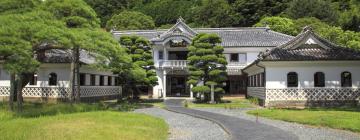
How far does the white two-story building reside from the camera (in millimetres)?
37719

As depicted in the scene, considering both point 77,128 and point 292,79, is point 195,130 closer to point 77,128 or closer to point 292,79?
point 77,128

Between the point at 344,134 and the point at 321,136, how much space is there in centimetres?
95

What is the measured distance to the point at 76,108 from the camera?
61.2 ft

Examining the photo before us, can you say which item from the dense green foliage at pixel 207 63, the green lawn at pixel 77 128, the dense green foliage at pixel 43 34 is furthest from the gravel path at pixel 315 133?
the dense green foliage at pixel 207 63

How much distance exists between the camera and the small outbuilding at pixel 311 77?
23406 millimetres

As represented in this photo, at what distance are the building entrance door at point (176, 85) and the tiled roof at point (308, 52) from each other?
53.4ft

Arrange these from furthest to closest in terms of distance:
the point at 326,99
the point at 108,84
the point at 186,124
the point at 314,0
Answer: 1. the point at 314,0
2. the point at 108,84
3. the point at 326,99
4. the point at 186,124

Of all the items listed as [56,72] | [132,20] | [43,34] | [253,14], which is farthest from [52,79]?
[253,14]

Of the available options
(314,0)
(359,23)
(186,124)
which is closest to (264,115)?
(186,124)

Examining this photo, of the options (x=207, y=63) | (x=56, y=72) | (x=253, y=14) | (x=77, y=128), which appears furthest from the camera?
(x=253, y=14)

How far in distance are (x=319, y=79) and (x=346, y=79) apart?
166 cm

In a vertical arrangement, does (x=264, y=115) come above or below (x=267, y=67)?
below

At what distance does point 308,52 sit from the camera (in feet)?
80.9

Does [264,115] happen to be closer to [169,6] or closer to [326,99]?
[326,99]
